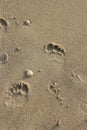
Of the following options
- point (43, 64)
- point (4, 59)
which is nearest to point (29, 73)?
point (43, 64)

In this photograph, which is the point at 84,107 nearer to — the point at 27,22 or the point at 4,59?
the point at 4,59

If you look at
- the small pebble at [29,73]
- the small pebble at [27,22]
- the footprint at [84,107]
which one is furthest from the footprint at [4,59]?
the footprint at [84,107]

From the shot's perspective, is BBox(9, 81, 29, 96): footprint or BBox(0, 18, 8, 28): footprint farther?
BBox(0, 18, 8, 28): footprint

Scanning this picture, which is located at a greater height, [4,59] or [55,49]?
[55,49]

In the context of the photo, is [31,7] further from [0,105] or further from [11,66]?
[0,105]

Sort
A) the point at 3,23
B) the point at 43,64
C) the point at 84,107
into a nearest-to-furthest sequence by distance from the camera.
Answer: the point at 84,107 < the point at 43,64 < the point at 3,23

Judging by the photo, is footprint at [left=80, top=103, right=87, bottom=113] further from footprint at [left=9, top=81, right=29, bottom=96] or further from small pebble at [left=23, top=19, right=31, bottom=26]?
small pebble at [left=23, top=19, right=31, bottom=26]

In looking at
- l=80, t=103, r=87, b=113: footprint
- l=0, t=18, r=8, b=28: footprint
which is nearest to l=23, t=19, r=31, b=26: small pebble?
l=0, t=18, r=8, b=28: footprint

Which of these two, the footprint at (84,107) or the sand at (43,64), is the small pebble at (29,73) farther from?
the footprint at (84,107)

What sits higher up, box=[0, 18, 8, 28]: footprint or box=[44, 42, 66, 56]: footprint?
box=[0, 18, 8, 28]: footprint
